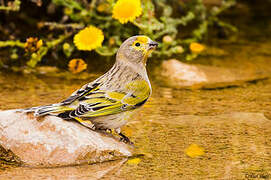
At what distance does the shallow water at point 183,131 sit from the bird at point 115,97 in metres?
0.28

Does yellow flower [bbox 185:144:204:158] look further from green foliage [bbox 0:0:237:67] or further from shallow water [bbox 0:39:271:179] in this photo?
green foliage [bbox 0:0:237:67]

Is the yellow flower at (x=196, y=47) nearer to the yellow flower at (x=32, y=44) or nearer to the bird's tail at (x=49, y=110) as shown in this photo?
the yellow flower at (x=32, y=44)

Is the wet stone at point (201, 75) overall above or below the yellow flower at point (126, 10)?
below

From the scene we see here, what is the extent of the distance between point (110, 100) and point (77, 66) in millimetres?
1940

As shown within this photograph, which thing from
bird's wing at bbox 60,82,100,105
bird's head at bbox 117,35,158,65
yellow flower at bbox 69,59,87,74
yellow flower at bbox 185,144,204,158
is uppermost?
bird's head at bbox 117,35,158,65

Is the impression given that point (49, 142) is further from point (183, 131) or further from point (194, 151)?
point (183, 131)

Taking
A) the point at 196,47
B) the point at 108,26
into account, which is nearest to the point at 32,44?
the point at 108,26

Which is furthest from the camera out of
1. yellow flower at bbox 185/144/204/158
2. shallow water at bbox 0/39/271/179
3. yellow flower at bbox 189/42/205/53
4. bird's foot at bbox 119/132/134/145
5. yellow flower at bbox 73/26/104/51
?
yellow flower at bbox 189/42/205/53

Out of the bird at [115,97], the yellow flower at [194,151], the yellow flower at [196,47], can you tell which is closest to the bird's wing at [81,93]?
the bird at [115,97]

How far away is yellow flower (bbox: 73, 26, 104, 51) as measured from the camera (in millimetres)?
4320

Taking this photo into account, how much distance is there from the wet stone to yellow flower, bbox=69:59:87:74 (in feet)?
2.42

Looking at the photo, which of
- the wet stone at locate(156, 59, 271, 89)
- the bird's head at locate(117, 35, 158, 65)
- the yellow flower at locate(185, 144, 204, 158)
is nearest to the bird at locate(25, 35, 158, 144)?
the bird's head at locate(117, 35, 158, 65)

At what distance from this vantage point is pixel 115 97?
305 centimetres

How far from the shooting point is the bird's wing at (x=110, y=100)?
9.65ft
